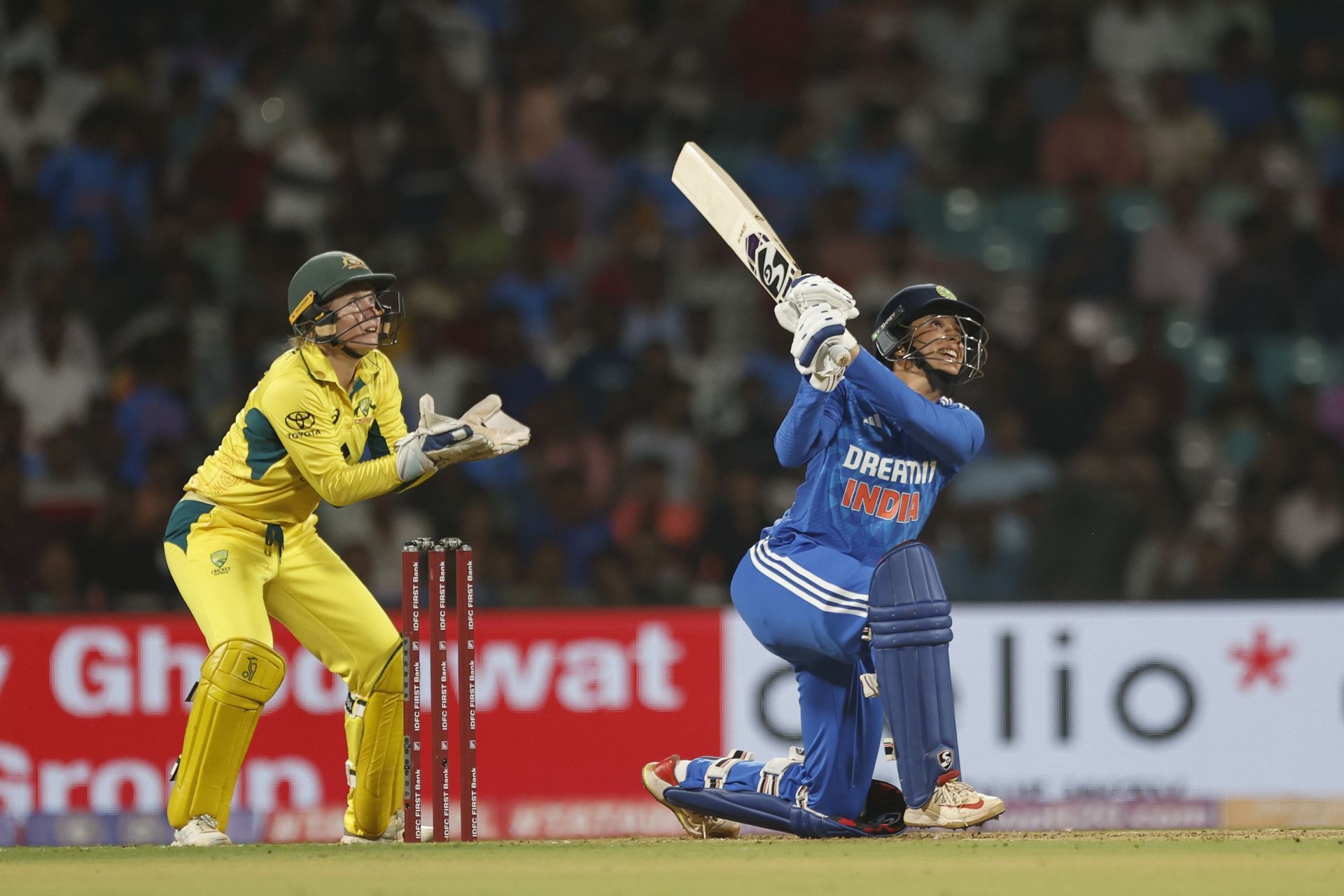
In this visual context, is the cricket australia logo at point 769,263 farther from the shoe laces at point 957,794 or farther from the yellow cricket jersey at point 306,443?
the shoe laces at point 957,794

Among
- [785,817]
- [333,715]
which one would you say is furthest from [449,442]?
[333,715]

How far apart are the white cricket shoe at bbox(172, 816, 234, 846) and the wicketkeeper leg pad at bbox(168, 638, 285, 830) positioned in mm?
16

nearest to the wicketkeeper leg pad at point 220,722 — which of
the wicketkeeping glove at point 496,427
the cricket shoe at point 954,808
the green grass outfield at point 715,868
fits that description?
the green grass outfield at point 715,868

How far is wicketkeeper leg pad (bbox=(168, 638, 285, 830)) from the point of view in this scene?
16.9 feet

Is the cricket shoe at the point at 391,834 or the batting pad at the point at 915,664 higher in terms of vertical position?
the batting pad at the point at 915,664

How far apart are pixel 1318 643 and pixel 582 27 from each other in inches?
214

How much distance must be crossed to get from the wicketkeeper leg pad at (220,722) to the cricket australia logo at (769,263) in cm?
169

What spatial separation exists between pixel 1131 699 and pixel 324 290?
3591 millimetres

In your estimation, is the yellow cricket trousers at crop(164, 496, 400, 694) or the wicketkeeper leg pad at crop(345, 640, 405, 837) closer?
the yellow cricket trousers at crop(164, 496, 400, 694)

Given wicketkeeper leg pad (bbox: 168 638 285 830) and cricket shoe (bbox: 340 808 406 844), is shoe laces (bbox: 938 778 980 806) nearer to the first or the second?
cricket shoe (bbox: 340 808 406 844)

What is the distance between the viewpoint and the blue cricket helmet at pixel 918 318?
5.13 metres

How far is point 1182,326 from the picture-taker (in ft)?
31.2

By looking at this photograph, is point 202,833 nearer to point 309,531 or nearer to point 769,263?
point 309,531

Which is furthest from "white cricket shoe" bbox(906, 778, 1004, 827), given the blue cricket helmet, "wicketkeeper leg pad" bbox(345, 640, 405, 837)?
"wicketkeeper leg pad" bbox(345, 640, 405, 837)
